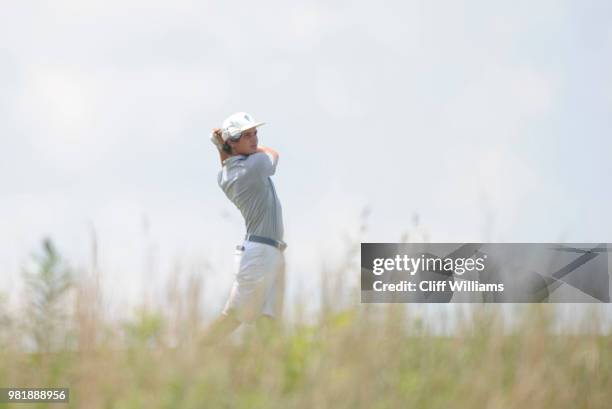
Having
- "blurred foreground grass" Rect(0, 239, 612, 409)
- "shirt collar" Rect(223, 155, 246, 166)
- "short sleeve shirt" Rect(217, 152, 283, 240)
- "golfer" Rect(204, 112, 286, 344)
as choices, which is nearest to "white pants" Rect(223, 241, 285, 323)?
"golfer" Rect(204, 112, 286, 344)

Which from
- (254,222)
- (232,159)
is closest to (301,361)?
(254,222)

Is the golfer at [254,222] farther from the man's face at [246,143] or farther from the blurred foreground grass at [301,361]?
the blurred foreground grass at [301,361]

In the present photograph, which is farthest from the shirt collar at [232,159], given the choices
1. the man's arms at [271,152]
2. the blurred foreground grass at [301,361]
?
the blurred foreground grass at [301,361]

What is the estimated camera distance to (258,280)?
9.12 m

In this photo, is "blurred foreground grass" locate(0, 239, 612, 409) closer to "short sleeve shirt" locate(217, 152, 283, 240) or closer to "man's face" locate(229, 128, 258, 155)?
"short sleeve shirt" locate(217, 152, 283, 240)

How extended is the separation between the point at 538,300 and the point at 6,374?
3.69 meters

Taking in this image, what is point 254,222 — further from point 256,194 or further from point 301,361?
point 301,361

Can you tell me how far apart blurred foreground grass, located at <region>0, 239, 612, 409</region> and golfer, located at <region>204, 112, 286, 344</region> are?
65.8 inches

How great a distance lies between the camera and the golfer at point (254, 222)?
Answer: 9102 mm

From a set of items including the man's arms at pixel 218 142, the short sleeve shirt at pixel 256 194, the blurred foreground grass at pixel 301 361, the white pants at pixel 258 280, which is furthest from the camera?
the man's arms at pixel 218 142

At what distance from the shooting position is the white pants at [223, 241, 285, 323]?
904 cm

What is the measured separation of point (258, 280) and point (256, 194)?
2.38ft

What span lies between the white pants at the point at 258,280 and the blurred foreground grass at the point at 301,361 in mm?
1594

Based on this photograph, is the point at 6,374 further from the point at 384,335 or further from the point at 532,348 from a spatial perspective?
the point at 532,348
